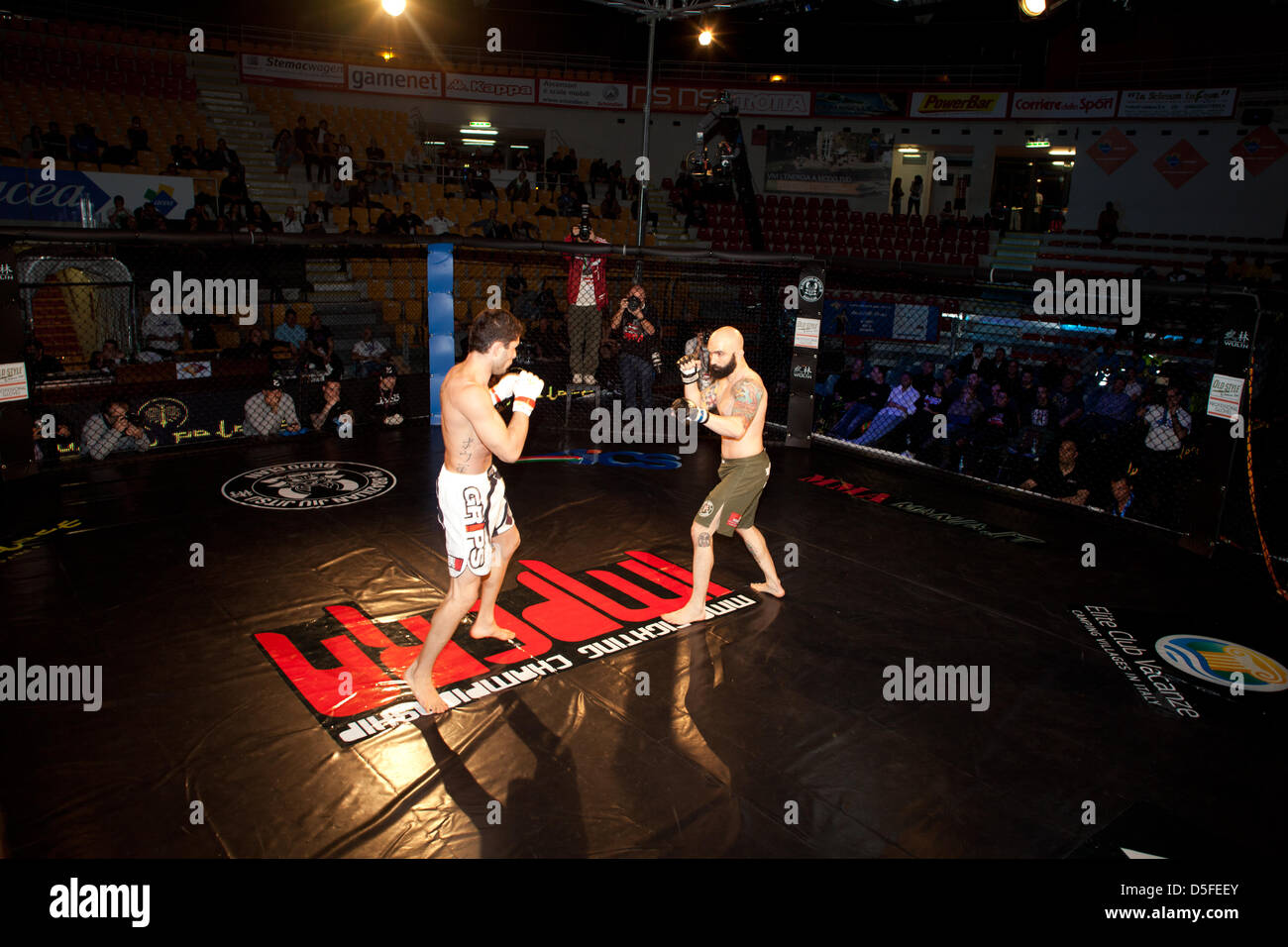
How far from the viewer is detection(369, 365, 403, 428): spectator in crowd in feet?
25.7

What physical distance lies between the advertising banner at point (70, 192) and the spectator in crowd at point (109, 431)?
18.6ft

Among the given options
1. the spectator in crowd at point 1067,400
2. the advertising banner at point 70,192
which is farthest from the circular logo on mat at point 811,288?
the advertising banner at point 70,192

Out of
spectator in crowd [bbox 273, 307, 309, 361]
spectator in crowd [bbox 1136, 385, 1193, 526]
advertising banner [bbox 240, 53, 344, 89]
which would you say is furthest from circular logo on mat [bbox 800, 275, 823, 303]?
advertising banner [bbox 240, 53, 344, 89]

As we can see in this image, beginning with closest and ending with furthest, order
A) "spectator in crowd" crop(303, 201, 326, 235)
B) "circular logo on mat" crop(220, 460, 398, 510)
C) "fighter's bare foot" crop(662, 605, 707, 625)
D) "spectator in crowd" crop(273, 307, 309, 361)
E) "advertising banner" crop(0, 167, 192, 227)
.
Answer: "fighter's bare foot" crop(662, 605, 707, 625) < "circular logo on mat" crop(220, 460, 398, 510) < "spectator in crowd" crop(273, 307, 309, 361) < "advertising banner" crop(0, 167, 192, 227) < "spectator in crowd" crop(303, 201, 326, 235)

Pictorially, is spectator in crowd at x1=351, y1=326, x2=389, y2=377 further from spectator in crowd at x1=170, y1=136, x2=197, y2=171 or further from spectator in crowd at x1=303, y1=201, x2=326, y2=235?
spectator in crowd at x1=170, y1=136, x2=197, y2=171

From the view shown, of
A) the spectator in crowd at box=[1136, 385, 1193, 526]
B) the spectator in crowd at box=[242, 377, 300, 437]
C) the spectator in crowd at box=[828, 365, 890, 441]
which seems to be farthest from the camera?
the spectator in crowd at box=[828, 365, 890, 441]

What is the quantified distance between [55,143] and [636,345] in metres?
10.1

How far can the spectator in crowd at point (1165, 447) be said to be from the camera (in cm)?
655

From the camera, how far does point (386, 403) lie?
7.88 metres

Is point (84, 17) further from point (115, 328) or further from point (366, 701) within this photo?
point (366, 701)

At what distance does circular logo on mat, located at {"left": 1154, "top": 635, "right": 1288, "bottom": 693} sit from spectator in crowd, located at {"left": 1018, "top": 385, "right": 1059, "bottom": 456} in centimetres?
293

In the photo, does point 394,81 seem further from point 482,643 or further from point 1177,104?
point 482,643

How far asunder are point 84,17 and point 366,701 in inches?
769
